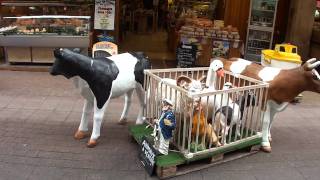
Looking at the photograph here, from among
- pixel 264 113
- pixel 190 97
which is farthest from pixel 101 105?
pixel 264 113

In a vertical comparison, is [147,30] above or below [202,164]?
above

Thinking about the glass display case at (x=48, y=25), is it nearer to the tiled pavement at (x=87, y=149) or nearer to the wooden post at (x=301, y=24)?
the tiled pavement at (x=87, y=149)

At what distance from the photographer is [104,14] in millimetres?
9680

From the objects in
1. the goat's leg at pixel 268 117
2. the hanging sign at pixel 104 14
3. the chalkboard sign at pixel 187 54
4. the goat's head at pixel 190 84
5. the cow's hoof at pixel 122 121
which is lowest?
the cow's hoof at pixel 122 121

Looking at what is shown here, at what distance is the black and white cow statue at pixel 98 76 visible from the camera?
5.03 m

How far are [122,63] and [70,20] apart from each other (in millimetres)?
4382

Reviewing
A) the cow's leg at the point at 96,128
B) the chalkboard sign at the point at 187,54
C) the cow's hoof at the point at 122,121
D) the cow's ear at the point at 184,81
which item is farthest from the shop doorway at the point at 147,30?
the cow's ear at the point at 184,81

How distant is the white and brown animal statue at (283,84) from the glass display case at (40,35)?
16.0ft

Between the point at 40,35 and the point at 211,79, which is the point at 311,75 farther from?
the point at 40,35

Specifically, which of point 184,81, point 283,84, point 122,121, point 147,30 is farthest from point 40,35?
point 147,30

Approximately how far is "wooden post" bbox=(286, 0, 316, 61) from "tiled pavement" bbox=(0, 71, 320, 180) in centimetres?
334

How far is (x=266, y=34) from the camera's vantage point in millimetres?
10727

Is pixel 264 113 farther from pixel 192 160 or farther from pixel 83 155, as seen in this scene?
pixel 83 155

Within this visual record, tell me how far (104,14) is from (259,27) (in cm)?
417
